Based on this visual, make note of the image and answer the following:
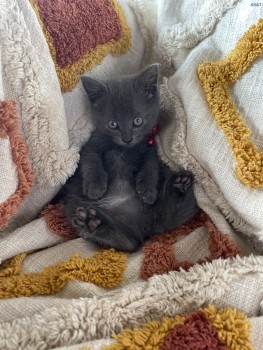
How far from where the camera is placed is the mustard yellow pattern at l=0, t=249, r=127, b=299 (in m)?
1.03

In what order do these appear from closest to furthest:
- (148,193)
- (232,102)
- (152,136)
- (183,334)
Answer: (183,334) < (232,102) < (148,193) < (152,136)

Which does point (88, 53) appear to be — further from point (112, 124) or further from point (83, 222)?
point (83, 222)

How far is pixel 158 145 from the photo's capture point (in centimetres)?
136

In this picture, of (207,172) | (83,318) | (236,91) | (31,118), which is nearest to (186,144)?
(207,172)

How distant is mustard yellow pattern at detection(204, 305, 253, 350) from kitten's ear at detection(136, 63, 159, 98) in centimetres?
71

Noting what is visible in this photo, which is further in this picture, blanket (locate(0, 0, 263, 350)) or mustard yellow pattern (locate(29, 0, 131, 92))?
mustard yellow pattern (locate(29, 0, 131, 92))

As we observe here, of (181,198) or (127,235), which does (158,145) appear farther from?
(127,235)

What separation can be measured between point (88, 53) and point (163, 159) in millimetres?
424

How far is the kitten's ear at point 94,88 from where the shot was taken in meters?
1.27

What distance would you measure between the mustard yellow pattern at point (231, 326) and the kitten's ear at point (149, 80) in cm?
71

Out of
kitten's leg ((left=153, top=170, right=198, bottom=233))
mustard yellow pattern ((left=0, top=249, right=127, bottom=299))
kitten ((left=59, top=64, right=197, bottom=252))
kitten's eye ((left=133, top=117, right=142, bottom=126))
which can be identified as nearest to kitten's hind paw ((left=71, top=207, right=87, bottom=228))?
kitten ((left=59, top=64, right=197, bottom=252))

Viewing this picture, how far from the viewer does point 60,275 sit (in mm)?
1040

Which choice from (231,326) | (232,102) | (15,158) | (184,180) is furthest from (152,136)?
(231,326)

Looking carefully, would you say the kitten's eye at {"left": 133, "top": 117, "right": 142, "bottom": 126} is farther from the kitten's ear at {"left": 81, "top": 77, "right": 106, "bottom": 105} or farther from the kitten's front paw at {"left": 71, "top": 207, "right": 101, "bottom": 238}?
the kitten's front paw at {"left": 71, "top": 207, "right": 101, "bottom": 238}
